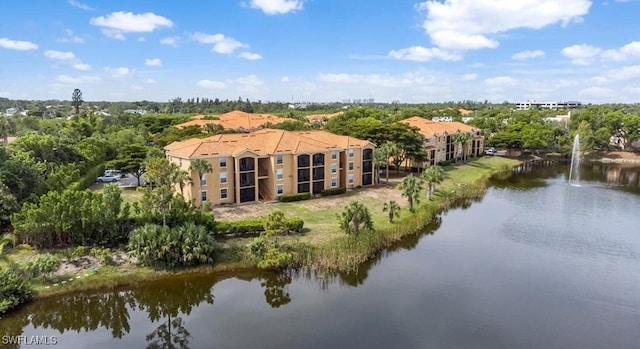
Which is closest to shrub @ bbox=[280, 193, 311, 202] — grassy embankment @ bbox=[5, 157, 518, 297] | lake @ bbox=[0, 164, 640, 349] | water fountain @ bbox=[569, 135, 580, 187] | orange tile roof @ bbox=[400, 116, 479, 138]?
grassy embankment @ bbox=[5, 157, 518, 297]

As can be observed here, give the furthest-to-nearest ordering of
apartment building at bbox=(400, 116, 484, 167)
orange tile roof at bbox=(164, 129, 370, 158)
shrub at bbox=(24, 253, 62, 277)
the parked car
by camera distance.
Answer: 1. apartment building at bbox=(400, 116, 484, 167)
2. the parked car
3. orange tile roof at bbox=(164, 129, 370, 158)
4. shrub at bbox=(24, 253, 62, 277)

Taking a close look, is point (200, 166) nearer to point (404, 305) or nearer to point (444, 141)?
point (404, 305)

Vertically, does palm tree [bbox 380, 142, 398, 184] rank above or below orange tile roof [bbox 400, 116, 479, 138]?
below

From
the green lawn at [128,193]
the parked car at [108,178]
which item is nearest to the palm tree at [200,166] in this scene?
the green lawn at [128,193]

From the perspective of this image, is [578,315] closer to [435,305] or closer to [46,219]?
[435,305]

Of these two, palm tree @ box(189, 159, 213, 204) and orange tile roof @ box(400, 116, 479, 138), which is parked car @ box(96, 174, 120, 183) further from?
orange tile roof @ box(400, 116, 479, 138)

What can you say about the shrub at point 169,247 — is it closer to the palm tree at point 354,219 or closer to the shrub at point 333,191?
the palm tree at point 354,219

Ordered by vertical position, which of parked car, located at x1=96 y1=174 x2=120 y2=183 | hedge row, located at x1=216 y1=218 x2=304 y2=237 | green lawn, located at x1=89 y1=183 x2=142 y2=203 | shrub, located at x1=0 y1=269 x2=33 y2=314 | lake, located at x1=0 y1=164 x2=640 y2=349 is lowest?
lake, located at x1=0 y1=164 x2=640 y2=349
